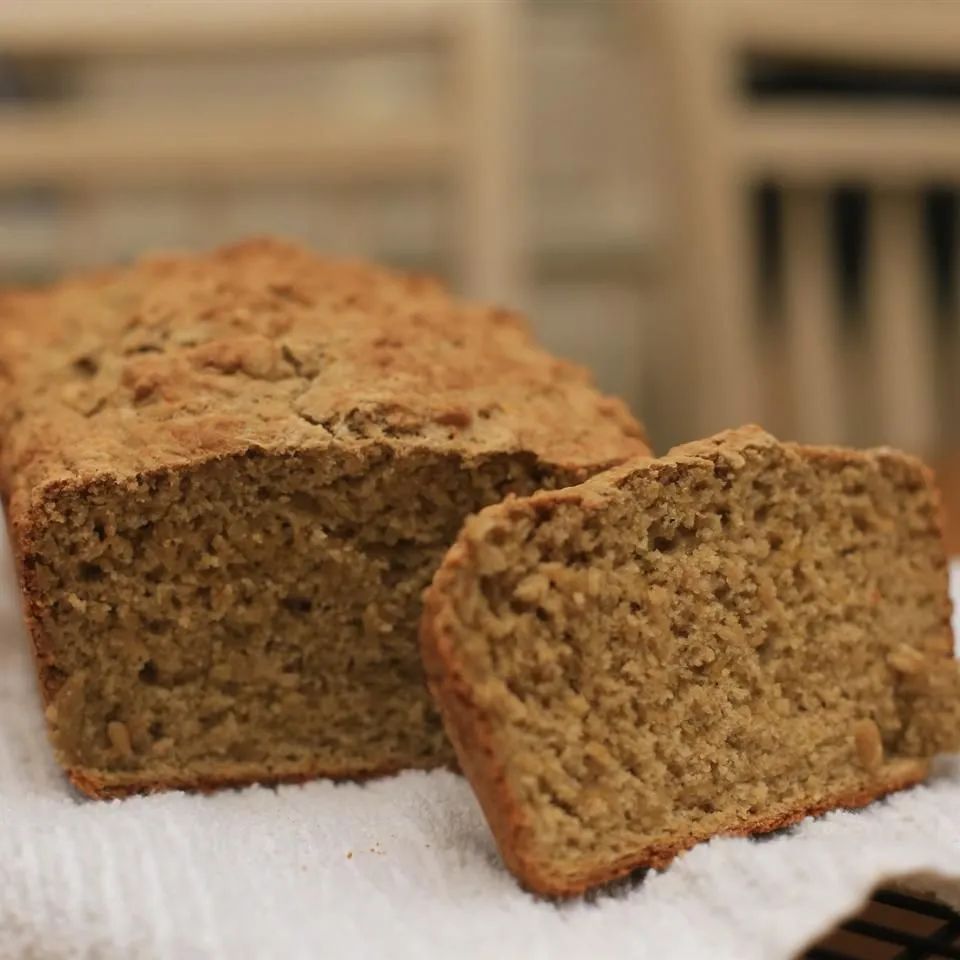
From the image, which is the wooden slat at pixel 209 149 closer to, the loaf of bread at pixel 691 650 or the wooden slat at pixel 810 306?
the wooden slat at pixel 810 306

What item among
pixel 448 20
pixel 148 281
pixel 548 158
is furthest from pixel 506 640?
pixel 548 158

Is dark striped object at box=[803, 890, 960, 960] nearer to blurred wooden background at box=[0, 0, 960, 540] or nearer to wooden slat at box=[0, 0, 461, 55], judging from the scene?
blurred wooden background at box=[0, 0, 960, 540]

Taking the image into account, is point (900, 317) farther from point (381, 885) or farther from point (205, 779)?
point (381, 885)

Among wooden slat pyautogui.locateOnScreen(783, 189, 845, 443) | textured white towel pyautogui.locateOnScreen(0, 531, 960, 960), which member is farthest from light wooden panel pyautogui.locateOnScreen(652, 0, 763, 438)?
textured white towel pyautogui.locateOnScreen(0, 531, 960, 960)

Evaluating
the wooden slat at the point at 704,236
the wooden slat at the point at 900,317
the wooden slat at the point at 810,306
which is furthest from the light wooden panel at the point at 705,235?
the wooden slat at the point at 900,317

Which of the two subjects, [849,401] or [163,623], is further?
[849,401]

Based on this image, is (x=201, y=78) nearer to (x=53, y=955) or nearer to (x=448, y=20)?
(x=448, y=20)

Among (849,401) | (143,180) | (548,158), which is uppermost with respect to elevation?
(143,180)
